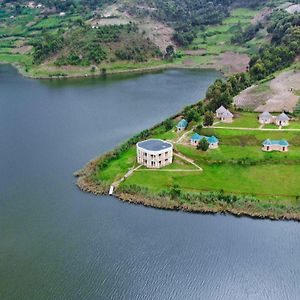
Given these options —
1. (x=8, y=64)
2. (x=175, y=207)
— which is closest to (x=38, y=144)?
(x=175, y=207)

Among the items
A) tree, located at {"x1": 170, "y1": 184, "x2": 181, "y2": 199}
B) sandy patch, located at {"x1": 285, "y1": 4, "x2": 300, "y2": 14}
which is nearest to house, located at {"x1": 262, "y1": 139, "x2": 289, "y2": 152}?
tree, located at {"x1": 170, "y1": 184, "x2": 181, "y2": 199}

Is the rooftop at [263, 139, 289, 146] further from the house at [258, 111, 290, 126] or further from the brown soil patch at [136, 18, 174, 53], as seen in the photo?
the brown soil patch at [136, 18, 174, 53]

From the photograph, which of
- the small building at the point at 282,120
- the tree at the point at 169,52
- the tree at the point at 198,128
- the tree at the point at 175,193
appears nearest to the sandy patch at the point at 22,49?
the tree at the point at 169,52

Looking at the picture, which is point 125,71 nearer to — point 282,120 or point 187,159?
point 282,120

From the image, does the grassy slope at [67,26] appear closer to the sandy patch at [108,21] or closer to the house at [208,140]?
the sandy patch at [108,21]

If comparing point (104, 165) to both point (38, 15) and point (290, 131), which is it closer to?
point (290, 131)

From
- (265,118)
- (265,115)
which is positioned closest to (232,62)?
(265,115)
